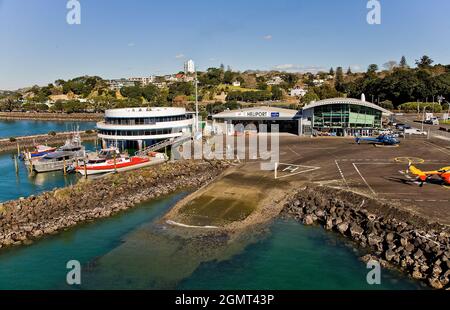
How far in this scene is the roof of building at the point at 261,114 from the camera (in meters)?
73.1

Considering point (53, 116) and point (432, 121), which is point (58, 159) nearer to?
point (432, 121)

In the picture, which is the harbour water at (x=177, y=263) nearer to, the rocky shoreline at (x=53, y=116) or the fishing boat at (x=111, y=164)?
the fishing boat at (x=111, y=164)

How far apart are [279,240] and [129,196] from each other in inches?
734

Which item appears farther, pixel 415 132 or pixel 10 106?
pixel 10 106

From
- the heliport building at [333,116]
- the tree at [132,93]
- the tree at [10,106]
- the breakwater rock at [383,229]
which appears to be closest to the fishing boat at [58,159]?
the heliport building at [333,116]

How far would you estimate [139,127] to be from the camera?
210 feet

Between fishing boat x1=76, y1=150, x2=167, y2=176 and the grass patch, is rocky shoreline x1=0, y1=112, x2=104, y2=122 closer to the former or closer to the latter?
fishing boat x1=76, y1=150, x2=167, y2=176

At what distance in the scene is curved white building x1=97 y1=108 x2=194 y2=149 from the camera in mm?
64250

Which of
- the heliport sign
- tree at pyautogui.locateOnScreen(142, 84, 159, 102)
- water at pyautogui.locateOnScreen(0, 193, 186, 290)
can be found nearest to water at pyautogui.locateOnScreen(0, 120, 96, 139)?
tree at pyautogui.locateOnScreen(142, 84, 159, 102)

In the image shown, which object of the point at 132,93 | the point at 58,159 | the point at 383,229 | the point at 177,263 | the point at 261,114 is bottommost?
the point at 177,263

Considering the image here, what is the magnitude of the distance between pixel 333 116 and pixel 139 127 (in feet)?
113

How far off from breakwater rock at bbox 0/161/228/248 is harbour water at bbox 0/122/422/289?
161 cm

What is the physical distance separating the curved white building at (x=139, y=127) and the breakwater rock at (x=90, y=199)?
15.2 metres

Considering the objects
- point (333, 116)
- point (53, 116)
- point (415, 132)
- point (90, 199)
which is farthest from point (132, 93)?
point (90, 199)
